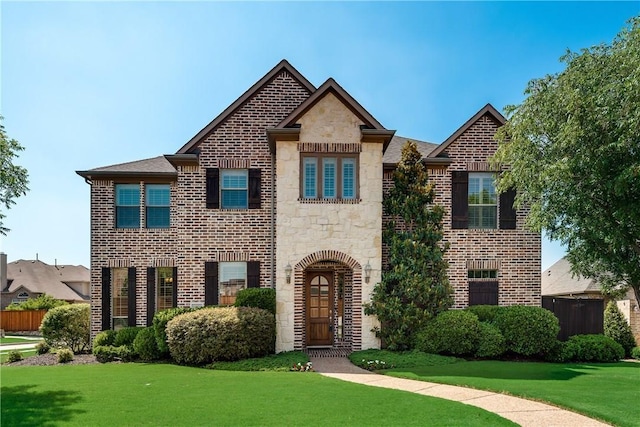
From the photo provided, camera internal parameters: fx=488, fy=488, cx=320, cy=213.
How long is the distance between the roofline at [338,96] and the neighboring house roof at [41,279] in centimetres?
3798

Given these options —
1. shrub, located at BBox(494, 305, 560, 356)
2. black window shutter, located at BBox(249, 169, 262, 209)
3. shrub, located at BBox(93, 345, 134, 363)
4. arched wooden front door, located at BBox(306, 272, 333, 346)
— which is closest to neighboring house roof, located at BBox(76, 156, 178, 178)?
black window shutter, located at BBox(249, 169, 262, 209)

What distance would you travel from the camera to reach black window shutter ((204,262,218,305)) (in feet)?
54.0

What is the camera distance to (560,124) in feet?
43.2

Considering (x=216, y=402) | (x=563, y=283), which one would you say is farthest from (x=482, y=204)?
(x=563, y=283)

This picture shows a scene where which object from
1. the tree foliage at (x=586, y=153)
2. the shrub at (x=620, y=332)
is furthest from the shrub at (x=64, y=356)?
the shrub at (x=620, y=332)

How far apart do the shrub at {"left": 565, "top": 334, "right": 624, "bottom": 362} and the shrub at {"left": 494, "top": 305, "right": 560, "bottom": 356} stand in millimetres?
689

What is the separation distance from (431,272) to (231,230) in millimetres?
6779

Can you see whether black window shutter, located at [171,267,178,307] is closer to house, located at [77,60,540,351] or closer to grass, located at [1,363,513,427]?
house, located at [77,60,540,351]

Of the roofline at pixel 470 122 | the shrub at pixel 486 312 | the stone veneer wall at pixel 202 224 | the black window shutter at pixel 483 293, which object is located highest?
the roofline at pixel 470 122

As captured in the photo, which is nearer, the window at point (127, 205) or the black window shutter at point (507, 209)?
the black window shutter at point (507, 209)

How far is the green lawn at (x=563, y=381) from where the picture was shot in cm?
880

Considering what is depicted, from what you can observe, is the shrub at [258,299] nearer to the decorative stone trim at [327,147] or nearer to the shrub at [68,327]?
the decorative stone trim at [327,147]

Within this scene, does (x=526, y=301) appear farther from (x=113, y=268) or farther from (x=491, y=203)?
(x=113, y=268)

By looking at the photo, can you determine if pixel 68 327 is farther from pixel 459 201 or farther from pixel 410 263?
pixel 459 201
